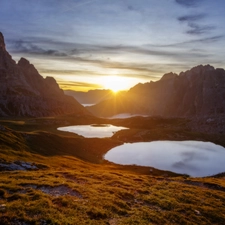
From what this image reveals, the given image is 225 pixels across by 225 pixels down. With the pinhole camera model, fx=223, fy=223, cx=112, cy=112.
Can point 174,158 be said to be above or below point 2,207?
below

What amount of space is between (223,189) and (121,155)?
275ft

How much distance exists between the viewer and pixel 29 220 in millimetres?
A: 19453

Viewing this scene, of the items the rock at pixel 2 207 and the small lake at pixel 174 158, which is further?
the small lake at pixel 174 158

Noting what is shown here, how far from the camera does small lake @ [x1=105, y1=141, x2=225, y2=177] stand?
10319 centimetres

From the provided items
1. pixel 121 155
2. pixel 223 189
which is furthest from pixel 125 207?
pixel 121 155

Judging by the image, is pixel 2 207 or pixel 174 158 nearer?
pixel 2 207

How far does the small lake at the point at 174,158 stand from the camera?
339 ft

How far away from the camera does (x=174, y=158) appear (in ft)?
401

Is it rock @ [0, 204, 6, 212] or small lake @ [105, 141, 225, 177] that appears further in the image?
small lake @ [105, 141, 225, 177]

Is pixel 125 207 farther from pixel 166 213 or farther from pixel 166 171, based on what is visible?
pixel 166 171

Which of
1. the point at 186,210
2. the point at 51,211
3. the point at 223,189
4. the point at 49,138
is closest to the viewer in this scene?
the point at 51,211

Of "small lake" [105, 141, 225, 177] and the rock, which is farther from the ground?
the rock

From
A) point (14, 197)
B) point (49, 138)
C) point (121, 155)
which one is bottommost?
point (121, 155)

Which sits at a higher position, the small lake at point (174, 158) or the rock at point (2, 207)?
the rock at point (2, 207)
